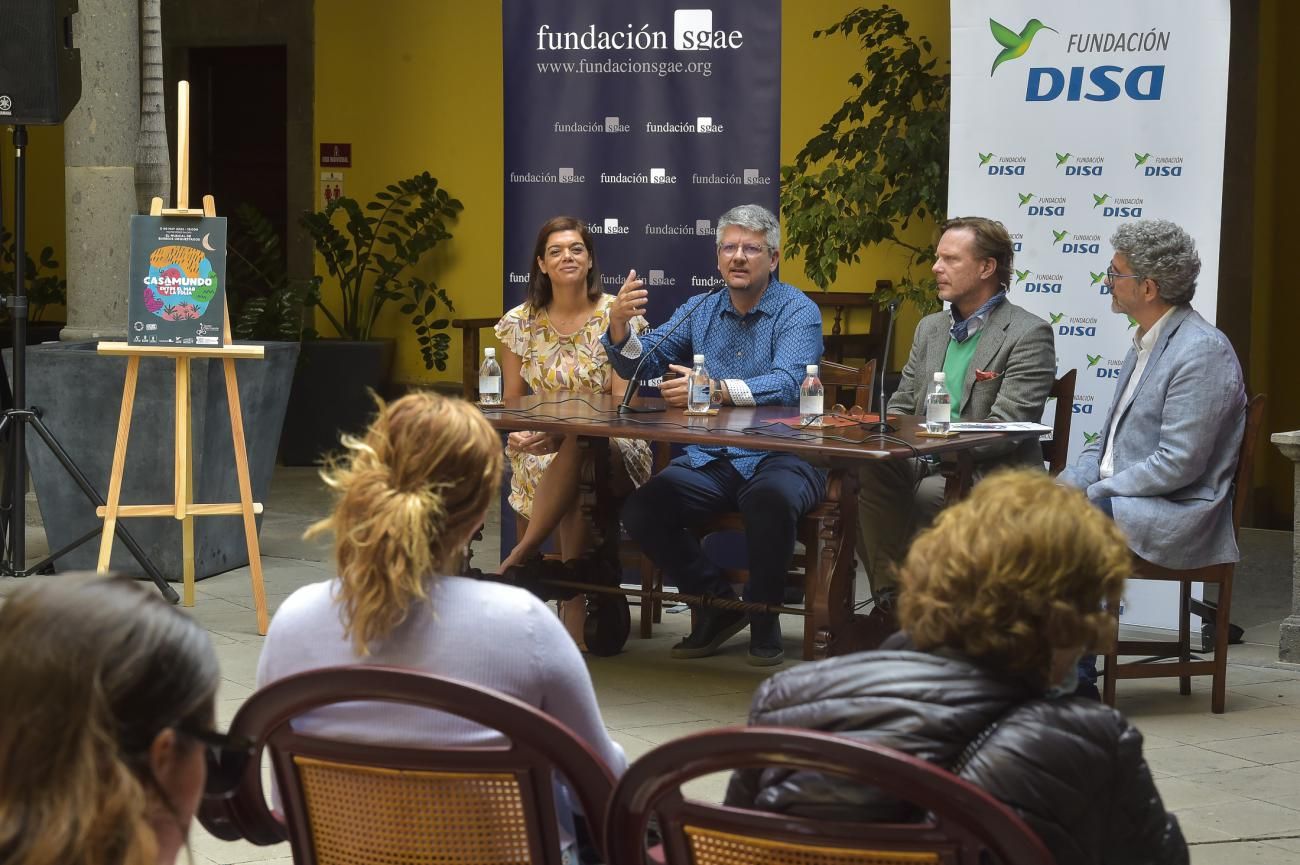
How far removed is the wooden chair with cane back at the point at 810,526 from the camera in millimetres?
4422

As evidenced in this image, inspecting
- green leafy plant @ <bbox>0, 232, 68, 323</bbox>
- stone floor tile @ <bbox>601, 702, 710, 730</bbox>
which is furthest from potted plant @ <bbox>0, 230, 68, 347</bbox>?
stone floor tile @ <bbox>601, 702, 710, 730</bbox>

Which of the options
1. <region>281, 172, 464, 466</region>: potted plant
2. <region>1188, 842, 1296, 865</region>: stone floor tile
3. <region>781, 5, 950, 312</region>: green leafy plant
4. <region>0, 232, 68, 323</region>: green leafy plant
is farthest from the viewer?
<region>0, 232, 68, 323</region>: green leafy plant

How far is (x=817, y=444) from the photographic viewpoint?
408cm

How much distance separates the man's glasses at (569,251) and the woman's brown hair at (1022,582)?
11.5 feet

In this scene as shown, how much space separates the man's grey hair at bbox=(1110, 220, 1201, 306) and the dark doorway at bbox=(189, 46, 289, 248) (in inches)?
267

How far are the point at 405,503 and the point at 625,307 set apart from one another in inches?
119

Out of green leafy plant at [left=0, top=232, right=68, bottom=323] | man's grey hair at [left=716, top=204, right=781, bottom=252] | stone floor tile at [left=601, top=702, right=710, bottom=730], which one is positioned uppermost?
man's grey hair at [left=716, top=204, right=781, bottom=252]

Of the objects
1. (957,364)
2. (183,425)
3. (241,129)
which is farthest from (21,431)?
(241,129)

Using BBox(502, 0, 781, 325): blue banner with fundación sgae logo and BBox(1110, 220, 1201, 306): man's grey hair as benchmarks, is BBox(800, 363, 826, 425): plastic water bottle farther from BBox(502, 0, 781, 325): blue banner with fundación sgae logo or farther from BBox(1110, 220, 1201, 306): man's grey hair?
BBox(502, 0, 781, 325): blue banner with fundación sgae logo

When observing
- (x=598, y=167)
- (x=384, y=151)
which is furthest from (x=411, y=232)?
(x=598, y=167)

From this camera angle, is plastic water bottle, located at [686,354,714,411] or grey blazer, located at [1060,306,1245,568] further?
plastic water bottle, located at [686,354,714,411]

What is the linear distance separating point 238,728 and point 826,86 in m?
7.20

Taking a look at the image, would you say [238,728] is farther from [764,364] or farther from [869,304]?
[869,304]

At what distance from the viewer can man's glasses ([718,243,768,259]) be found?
505 centimetres
